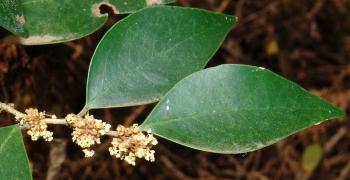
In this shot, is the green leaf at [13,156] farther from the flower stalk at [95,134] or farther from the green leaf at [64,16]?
the green leaf at [64,16]

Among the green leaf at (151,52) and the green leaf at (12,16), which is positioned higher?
the green leaf at (12,16)

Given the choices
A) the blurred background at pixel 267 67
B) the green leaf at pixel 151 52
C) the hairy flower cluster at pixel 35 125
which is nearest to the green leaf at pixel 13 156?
the hairy flower cluster at pixel 35 125

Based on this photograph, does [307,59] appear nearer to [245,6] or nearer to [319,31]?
[319,31]

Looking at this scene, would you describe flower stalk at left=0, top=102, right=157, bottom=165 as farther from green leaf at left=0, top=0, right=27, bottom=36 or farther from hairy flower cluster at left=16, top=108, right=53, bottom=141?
green leaf at left=0, top=0, right=27, bottom=36

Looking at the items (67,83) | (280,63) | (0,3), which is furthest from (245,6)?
(0,3)

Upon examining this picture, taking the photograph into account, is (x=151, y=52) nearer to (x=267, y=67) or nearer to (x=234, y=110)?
(x=234, y=110)

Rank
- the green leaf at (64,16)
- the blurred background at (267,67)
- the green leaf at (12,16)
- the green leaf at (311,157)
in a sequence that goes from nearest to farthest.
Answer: the green leaf at (12,16)
the green leaf at (64,16)
the blurred background at (267,67)
the green leaf at (311,157)
